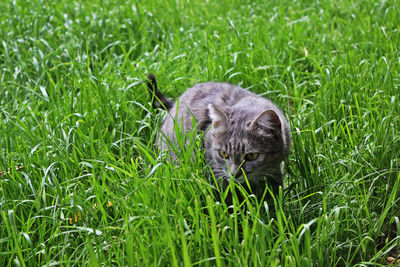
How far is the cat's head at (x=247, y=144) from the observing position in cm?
309

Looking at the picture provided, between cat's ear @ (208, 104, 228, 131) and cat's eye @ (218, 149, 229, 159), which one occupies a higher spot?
cat's ear @ (208, 104, 228, 131)

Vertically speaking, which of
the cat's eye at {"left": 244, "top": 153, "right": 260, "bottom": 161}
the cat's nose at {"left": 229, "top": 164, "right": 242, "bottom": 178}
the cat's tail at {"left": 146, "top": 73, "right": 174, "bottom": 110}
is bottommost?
the cat's nose at {"left": 229, "top": 164, "right": 242, "bottom": 178}

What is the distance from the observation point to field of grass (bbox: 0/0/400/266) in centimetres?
264

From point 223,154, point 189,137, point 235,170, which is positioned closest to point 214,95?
point 189,137

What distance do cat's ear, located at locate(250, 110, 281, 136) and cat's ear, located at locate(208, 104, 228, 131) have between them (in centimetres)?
20

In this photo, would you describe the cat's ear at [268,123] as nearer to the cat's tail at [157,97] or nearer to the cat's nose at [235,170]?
the cat's nose at [235,170]

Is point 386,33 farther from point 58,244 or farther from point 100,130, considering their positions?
point 58,244

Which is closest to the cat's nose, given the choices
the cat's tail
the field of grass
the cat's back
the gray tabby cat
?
the gray tabby cat

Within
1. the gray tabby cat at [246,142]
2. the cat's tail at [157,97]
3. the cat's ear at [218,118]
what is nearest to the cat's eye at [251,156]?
the gray tabby cat at [246,142]

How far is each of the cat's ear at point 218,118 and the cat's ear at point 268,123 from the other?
0.20 meters

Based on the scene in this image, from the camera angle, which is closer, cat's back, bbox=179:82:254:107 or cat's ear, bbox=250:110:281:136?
cat's ear, bbox=250:110:281:136

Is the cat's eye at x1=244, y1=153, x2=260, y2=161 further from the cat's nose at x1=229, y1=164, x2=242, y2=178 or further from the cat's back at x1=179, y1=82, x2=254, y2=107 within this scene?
the cat's back at x1=179, y1=82, x2=254, y2=107

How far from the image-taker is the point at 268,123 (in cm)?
307

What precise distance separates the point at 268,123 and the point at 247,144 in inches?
7.1
